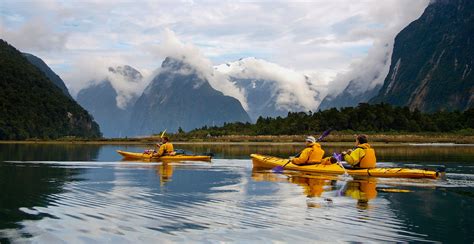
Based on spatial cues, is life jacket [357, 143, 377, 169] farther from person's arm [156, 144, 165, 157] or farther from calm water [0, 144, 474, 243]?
person's arm [156, 144, 165, 157]

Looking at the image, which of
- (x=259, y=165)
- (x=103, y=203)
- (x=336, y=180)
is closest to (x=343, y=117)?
(x=259, y=165)

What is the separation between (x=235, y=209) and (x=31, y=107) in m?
131

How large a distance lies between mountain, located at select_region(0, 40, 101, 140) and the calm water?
103 meters

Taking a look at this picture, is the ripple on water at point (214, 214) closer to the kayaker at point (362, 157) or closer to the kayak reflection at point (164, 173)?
the kayak reflection at point (164, 173)

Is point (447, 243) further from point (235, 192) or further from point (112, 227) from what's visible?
point (235, 192)

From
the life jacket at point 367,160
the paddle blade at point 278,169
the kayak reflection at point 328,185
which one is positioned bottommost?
the kayak reflection at point 328,185

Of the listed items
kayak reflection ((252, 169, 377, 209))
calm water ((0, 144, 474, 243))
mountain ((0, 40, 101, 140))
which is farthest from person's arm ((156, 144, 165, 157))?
mountain ((0, 40, 101, 140))

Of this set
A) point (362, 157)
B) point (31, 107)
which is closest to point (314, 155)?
point (362, 157)

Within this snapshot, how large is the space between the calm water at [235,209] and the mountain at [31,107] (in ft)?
339

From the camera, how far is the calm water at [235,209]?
44.9ft

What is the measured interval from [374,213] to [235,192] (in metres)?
6.77

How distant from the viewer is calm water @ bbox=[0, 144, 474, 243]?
1368 centimetres

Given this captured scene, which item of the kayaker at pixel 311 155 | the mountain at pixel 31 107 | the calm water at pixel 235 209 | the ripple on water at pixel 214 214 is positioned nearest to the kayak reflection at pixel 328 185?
the calm water at pixel 235 209

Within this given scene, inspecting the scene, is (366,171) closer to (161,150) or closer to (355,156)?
(355,156)
